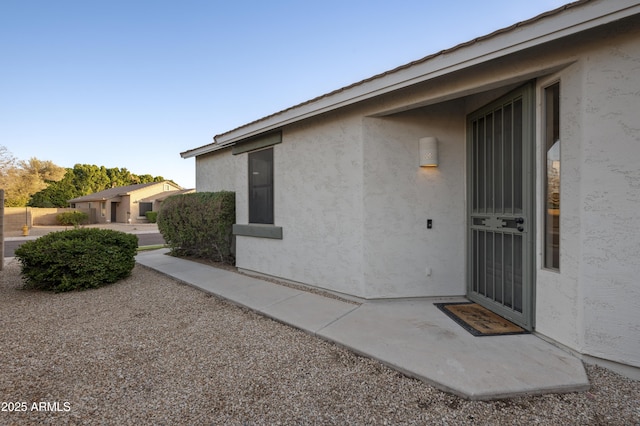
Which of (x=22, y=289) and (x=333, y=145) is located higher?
(x=333, y=145)

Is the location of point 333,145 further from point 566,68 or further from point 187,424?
point 187,424

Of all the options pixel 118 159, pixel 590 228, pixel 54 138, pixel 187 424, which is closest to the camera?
pixel 187 424

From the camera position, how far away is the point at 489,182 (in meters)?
3.99

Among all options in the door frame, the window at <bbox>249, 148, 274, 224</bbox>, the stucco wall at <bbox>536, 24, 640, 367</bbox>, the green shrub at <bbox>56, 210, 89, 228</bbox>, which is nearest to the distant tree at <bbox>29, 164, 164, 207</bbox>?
the green shrub at <bbox>56, 210, 89, 228</bbox>

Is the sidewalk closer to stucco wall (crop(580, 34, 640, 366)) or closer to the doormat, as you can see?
the doormat

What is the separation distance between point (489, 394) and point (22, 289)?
8085 mm

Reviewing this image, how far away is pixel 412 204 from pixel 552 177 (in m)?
1.76

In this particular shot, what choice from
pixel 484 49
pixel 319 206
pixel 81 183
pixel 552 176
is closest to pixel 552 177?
pixel 552 176

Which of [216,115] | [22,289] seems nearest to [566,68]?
[22,289]

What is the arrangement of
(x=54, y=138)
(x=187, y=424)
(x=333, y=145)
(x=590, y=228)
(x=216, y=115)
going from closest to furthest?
(x=187, y=424) → (x=590, y=228) → (x=333, y=145) → (x=216, y=115) → (x=54, y=138)

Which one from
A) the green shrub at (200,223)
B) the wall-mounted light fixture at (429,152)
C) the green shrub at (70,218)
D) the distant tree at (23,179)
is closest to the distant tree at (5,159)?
the distant tree at (23,179)

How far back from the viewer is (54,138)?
1448 centimetres

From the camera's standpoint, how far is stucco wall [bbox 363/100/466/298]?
4.36 meters

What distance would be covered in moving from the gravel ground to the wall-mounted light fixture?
282cm
